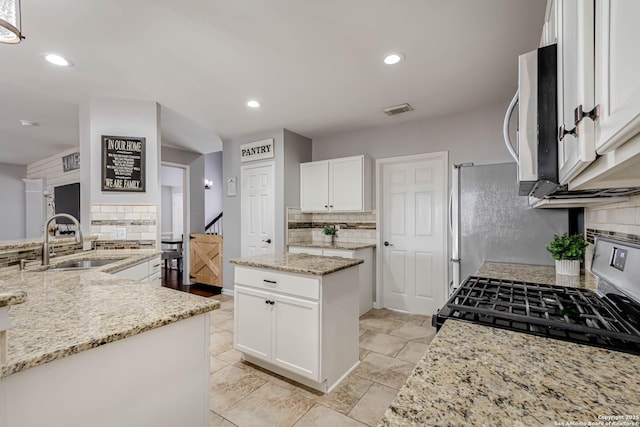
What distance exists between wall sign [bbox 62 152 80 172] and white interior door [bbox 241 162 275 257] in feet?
11.0

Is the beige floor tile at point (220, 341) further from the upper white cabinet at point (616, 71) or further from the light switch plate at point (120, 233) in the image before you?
the upper white cabinet at point (616, 71)

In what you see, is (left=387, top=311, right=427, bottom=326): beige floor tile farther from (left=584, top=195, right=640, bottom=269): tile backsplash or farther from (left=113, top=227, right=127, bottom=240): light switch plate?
(left=113, top=227, right=127, bottom=240): light switch plate

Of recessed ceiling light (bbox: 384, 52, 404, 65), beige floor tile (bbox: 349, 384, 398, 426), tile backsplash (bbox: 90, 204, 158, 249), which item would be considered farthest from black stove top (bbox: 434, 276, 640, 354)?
tile backsplash (bbox: 90, 204, 158, 249)

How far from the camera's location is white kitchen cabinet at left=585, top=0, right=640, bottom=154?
0.43 meters

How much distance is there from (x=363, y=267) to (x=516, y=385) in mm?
3089

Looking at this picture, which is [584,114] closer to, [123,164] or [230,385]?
[230,385]

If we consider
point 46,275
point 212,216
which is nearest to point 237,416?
point 46,275

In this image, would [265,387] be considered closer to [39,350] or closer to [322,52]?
[39,350]

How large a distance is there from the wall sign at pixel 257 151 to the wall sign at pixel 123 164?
1.49 meters

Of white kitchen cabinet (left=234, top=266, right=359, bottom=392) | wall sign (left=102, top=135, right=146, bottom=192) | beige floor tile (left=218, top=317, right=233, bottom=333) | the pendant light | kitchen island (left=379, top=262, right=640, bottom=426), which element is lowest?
beige floor tile (left=218, top=317, right=233, bottom=333)

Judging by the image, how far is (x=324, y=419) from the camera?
1.76 metres

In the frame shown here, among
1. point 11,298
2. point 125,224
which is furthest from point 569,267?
point 125,224

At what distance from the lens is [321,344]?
1.94 metres

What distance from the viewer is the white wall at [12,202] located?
250 inches
